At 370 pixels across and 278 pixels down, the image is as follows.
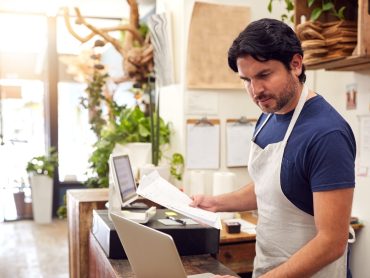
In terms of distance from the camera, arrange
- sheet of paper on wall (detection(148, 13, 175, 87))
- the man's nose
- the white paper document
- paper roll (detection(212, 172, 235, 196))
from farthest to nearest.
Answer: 1. sheet of paper on wall (detection(148, 13, 175, 87))
2. paper roll (detection(212, 172, 235, 196))
3. the white paper document
4. the man's nose

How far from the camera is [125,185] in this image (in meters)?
1.97

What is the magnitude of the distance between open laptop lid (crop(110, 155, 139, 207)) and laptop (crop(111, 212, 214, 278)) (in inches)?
17.4

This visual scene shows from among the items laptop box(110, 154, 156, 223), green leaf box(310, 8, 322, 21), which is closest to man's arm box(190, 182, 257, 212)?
laptop box(110, 154, 156, 223)

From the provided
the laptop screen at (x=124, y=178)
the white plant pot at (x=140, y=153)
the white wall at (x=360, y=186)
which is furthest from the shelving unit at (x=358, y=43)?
the white plant pot at (x=140, y=153)

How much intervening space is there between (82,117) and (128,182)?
4.62m

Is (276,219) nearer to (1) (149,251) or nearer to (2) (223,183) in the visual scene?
(1) (149,251)

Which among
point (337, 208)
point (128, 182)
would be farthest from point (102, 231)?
point (337, 208)

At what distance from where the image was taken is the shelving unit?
6.52ft

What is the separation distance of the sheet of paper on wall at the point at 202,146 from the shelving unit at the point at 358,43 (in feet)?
2.91

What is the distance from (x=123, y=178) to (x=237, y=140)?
130cm

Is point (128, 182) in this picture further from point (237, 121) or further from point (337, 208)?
point (237, 121)

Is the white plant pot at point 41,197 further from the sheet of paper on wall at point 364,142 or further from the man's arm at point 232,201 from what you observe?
the man's arm at point 232,201

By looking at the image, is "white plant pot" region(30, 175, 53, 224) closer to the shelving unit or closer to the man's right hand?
the shelving unit

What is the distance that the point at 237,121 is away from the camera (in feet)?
10.2
